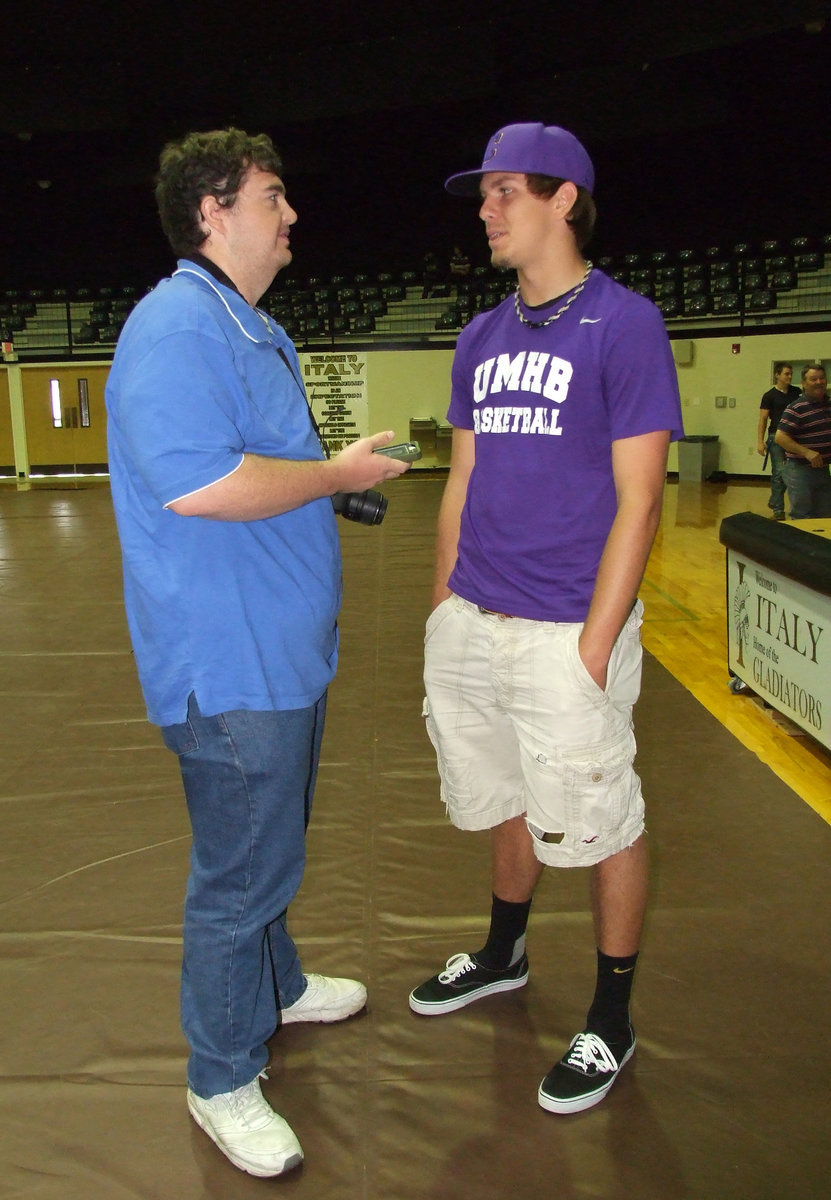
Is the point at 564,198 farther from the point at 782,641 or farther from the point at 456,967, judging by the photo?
the point at 782,641

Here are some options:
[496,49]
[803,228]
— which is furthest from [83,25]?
[803,228]

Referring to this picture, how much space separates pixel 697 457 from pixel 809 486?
6.83 meters

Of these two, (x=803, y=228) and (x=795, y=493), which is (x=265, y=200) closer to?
(x=795, y=493)

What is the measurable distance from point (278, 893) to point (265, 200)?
1196mm

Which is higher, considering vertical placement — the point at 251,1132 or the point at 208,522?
the point at 208,522

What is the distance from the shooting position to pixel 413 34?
12430 millimetres

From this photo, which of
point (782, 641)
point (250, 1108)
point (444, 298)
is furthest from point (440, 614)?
point (444, 298)

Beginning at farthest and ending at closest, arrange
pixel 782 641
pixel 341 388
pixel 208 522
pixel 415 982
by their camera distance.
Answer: pixel 341 388
pixel 782 641
pixel 415 982
pixel 208 522

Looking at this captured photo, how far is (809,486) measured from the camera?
7383 millimetres

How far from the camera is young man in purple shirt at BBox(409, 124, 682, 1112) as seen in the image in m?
1.60

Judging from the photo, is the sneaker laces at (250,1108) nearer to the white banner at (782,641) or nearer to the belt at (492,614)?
the belt at (492,614)

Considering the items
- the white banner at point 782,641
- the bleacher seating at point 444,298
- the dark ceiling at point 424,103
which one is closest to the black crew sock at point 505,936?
the white banner at point 782,641

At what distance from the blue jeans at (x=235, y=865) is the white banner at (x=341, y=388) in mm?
16136

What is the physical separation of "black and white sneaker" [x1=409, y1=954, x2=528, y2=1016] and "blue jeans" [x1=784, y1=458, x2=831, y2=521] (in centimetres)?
608
